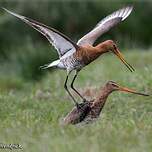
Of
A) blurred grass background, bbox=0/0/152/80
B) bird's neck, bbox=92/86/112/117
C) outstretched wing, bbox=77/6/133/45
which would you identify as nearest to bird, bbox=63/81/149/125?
bird's neck, bbox=92/86/112/117

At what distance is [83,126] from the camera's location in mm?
7020

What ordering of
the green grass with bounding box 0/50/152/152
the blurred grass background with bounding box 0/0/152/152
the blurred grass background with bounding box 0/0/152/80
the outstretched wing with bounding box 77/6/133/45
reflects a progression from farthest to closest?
the blurred grass background with bounding box 0/0/152/80
the outstretched wing with bounding box 77/6/133/45
the blurred grass background with bounding box 0/0/152/152
the green grass with bounding box 0/50/152/152

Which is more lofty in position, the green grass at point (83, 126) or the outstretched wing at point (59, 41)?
the outstretched wing at point (59, 41)

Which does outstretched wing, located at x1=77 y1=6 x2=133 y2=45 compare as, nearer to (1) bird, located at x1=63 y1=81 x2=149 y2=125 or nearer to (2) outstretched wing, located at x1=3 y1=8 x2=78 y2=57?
(2) outstretched wing, located at x1=3 y1=8 x2=78 y2=57

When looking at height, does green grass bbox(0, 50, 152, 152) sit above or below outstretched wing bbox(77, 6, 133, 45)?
below

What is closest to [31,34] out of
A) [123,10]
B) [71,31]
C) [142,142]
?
[71,31]

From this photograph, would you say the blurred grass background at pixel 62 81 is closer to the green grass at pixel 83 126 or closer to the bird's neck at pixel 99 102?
the green grass at pixel 83 126

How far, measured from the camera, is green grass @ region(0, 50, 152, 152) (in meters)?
6.06

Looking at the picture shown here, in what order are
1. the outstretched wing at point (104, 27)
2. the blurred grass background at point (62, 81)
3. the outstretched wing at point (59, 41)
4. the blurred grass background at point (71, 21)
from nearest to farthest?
1. the blurred grass background at point (62, 81)
2. the outstretched wing at point (59, 41)
3. the outstretched wing at point (104, 27)
4. the blurred grass background at point (71, 21)

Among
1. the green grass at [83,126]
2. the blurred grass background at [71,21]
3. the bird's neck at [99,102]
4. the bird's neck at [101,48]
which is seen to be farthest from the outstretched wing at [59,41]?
the blurred grass background at [71,21]

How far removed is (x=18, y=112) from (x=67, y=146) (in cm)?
Answer: 285

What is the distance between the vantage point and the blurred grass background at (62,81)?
6.29 meters

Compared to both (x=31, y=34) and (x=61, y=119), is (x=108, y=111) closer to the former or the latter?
(x=61, y=119)

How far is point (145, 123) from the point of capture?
7.17 meters
